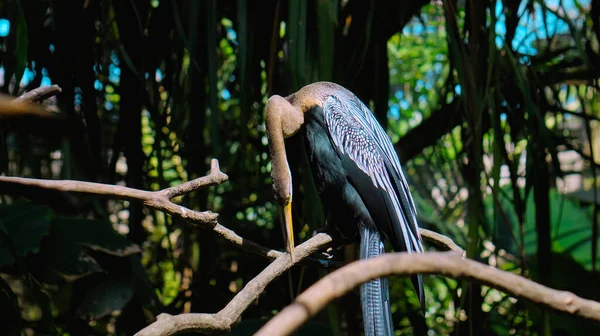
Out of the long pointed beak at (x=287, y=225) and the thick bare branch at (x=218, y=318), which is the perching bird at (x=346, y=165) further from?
the thick bare branch at (x=218, y=318)

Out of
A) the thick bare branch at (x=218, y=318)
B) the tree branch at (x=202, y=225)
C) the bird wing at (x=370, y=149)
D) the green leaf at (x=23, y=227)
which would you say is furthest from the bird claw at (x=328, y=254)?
the green leaf at (x=23, y=227)

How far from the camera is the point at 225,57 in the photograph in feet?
10.2

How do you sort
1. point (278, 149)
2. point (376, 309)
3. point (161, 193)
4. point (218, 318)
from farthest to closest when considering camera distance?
point (278, 149), point (376, 309), point (161, 193), point (218, 318)

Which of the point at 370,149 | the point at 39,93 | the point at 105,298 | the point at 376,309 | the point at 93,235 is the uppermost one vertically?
the point at 39,93

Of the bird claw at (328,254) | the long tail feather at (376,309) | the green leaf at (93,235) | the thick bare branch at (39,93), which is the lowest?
the long tail feather at (376,309)

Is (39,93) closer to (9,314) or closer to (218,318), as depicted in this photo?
(218,318)

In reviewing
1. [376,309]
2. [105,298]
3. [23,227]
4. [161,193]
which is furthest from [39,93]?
[105,298]

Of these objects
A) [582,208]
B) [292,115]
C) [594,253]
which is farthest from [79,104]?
[582,208]

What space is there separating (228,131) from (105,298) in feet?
3.72

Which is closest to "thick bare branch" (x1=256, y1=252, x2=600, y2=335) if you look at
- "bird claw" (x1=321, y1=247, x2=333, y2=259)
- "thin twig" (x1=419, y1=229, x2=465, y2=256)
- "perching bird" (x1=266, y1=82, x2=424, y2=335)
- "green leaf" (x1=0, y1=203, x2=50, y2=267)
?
"thin twig" (x1=419, y1=229, x2=465, y2=256)

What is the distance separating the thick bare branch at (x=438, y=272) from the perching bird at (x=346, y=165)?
2.88ft

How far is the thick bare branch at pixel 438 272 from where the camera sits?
0.64 meters

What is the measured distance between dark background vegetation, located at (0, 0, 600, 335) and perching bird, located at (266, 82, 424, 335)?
2.7 inches

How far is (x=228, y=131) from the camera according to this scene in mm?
3080
